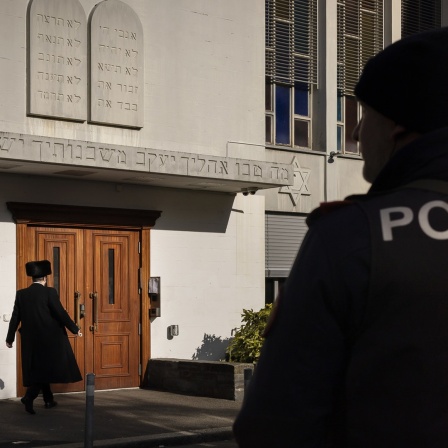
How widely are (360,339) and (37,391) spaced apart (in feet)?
40.7

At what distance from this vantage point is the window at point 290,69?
19.4 metres

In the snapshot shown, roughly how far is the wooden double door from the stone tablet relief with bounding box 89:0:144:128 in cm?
176

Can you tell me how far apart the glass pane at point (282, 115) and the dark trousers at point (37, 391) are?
704 centimetres

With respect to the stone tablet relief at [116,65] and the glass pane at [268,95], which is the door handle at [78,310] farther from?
the glass pane at [268,95]

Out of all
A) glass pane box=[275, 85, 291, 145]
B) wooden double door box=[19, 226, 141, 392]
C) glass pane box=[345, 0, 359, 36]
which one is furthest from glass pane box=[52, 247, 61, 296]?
glass pane box=[345, 0, 359, 36]

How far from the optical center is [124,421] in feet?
43.1

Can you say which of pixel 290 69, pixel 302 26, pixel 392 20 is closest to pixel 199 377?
pixel 290 69

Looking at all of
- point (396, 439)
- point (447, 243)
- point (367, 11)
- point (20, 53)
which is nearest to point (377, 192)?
point (447, 243)

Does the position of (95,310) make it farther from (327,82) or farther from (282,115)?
(327,82)

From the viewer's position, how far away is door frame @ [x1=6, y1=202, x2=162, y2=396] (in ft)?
50.6

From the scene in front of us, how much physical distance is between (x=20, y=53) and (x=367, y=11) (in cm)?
820

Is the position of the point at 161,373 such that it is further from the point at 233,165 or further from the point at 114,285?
the point at 233,165

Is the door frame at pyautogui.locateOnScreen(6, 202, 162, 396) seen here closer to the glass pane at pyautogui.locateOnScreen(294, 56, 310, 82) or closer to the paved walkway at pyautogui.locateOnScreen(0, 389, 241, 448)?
the paved walkway at pyautogui.locateOnScreen(0, 389, 241, 448)

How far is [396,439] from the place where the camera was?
→ 1767mm
